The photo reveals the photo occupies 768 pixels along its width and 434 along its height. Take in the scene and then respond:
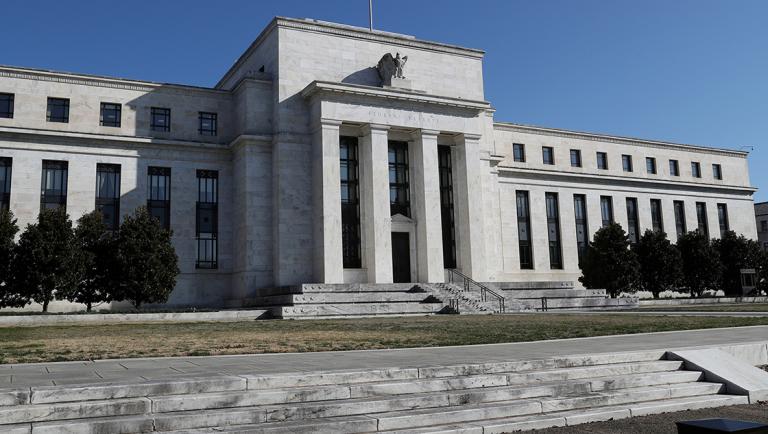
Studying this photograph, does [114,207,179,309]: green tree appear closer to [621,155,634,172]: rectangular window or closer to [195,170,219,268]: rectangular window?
[195,170,219,268]: rectangular window

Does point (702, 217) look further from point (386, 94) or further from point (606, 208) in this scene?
point (386, 94)

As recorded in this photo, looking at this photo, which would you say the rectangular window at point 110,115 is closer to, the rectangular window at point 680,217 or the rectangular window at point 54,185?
the rectangular window at point 54,185

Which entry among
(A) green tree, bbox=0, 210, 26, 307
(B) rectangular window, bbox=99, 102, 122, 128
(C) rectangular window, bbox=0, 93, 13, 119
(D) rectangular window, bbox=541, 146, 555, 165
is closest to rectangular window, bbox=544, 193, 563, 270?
(D) rectangular window, bbox=541, 146, 555, 165

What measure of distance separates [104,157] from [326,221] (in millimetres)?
14628

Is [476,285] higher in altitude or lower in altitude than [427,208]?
lower

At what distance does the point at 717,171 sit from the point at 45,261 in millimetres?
61999

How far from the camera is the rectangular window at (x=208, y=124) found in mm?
44719

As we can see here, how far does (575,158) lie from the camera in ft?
195

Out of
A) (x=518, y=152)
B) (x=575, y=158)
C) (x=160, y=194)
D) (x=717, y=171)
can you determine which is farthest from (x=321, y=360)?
(x=717, y=171)

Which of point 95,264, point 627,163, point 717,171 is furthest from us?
point 717,171

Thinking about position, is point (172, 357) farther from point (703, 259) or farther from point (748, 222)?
point (748, 222)

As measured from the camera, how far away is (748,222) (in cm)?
6750

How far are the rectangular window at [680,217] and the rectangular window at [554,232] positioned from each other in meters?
14.3

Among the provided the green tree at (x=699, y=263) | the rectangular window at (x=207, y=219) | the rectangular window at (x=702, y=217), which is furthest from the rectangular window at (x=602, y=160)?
→ the rectangular window at (x=207, y=219)
